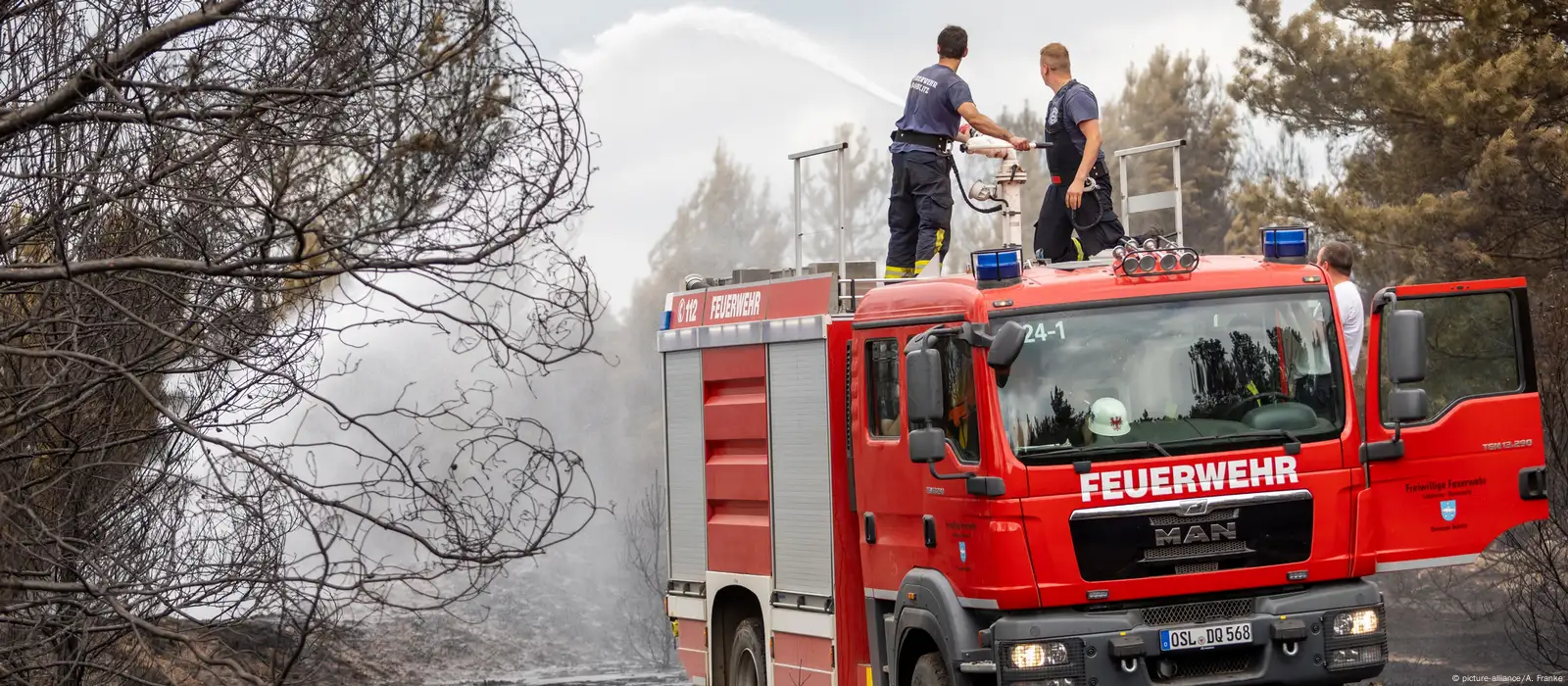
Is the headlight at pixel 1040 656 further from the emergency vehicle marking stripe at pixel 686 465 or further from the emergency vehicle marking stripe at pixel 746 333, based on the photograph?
the emergency vehicle marking stripe at pixel 686 465

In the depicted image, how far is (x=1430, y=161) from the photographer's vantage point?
2186 cm

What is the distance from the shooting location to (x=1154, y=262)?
28.0 feet

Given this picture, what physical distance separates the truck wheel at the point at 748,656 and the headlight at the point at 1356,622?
3.59m

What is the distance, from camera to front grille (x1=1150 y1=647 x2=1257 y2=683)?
8.09 m

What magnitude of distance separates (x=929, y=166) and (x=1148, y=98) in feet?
171

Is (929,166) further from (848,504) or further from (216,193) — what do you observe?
(216,193)

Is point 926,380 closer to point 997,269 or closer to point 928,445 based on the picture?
point 928,445

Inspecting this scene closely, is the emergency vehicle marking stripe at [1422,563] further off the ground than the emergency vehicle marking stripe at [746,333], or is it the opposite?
the emergency vehicle marking stripe at [746,333]

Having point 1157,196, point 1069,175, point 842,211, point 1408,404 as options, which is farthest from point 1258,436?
point 842,211

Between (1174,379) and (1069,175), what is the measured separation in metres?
2.76

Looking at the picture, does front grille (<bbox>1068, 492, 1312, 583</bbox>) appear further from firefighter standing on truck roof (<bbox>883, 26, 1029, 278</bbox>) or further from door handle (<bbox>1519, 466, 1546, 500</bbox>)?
firefighter standing on truck roof (<bbox>883, 26, 1029, 278</bbox>)

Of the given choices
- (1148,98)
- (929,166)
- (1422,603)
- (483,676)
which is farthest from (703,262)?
(929,166)

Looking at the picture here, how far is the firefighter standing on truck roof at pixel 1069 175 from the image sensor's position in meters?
10.6

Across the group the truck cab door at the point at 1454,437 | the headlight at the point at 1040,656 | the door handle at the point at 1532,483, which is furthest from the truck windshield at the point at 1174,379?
the door handle at the point at 1532,483
